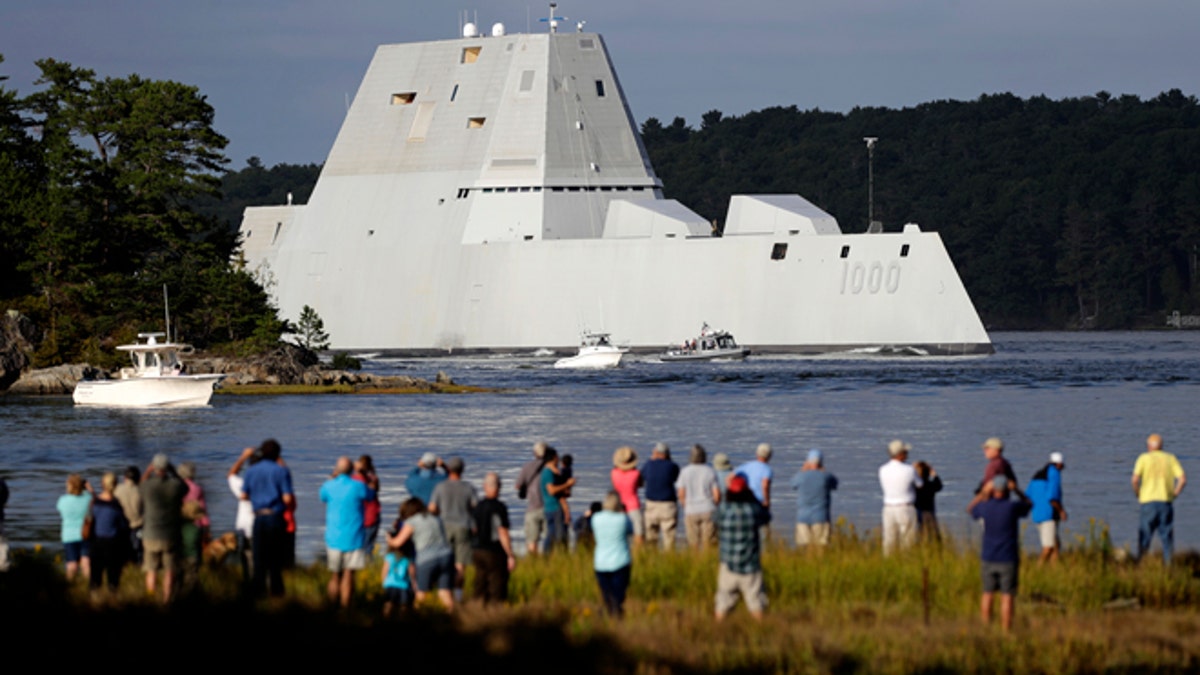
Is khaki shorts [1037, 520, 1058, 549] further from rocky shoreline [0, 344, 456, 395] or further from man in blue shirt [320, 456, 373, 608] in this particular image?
rocky shoreline [0, 344, 456, 395]

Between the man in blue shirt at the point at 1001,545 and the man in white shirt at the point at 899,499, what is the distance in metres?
2.74

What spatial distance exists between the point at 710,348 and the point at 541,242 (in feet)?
26.8

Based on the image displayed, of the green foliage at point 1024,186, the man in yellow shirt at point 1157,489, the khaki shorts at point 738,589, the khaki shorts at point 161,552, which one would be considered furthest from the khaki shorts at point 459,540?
the green foliage at point 1024,186

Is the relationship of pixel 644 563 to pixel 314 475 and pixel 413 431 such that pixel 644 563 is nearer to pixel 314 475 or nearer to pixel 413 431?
pixel 314 475

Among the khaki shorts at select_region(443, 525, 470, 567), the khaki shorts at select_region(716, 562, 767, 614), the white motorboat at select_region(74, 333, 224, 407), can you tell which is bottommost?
the khaki shorts at select_region(716, 562, 767, 614)

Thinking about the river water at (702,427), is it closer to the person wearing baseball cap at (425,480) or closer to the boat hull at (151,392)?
the boat hull at (151,392)

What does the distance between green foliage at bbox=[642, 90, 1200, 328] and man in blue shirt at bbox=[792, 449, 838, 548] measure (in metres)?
113

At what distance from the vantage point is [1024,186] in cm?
13488

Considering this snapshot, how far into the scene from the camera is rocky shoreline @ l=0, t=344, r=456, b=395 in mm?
56781

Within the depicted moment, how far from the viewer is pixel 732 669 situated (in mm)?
14930

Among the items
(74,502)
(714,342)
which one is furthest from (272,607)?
(714,342)

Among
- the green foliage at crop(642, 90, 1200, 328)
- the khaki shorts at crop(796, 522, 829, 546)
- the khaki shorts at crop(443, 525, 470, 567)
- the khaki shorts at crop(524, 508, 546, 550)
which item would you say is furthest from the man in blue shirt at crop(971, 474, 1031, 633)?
the green foliage at crop(642, 90, 1200, 328)

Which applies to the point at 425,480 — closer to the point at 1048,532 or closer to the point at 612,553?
the point at 612,553

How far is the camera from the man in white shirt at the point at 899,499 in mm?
18906
